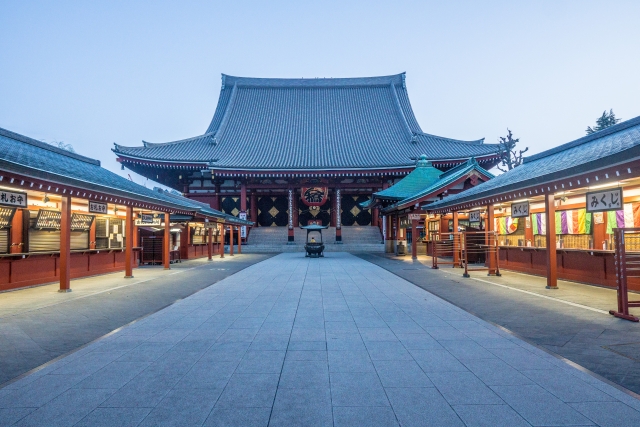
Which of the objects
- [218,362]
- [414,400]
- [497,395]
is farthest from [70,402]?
[497,395]

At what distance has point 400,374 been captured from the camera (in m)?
3.87

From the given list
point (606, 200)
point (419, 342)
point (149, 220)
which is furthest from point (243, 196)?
point (419, 342)

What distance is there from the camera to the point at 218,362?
4234 mm

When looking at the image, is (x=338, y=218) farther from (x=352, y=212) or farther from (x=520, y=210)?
(x=520, y=210)

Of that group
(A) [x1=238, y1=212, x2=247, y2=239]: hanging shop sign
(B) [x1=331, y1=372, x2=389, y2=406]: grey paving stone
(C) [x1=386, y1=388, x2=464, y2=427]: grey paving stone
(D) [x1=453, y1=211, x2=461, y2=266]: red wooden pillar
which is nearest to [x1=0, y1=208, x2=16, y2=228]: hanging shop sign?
(B) [x1=331, y1=372, x2=389, y2=406]: grey paving stone

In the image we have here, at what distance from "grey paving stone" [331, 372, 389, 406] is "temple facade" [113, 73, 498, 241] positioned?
83.6 feet

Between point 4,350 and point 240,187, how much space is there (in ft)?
89.7

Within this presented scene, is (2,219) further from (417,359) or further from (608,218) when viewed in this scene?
(608,218)

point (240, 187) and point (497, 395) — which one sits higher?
point (240, 187)

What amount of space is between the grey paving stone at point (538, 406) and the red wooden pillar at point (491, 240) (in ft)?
31.0

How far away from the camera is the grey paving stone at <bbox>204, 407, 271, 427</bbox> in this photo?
9.40 feet

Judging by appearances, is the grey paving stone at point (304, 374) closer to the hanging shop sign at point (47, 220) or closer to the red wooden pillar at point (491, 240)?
the red wooden pillar at point (491, 240)

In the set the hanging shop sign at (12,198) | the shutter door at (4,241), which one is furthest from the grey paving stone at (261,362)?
the shutter door at (4,241)

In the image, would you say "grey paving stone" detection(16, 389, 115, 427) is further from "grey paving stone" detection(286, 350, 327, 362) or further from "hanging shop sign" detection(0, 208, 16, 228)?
"hanging shop sign" detection(0, 208, 16, 228)
